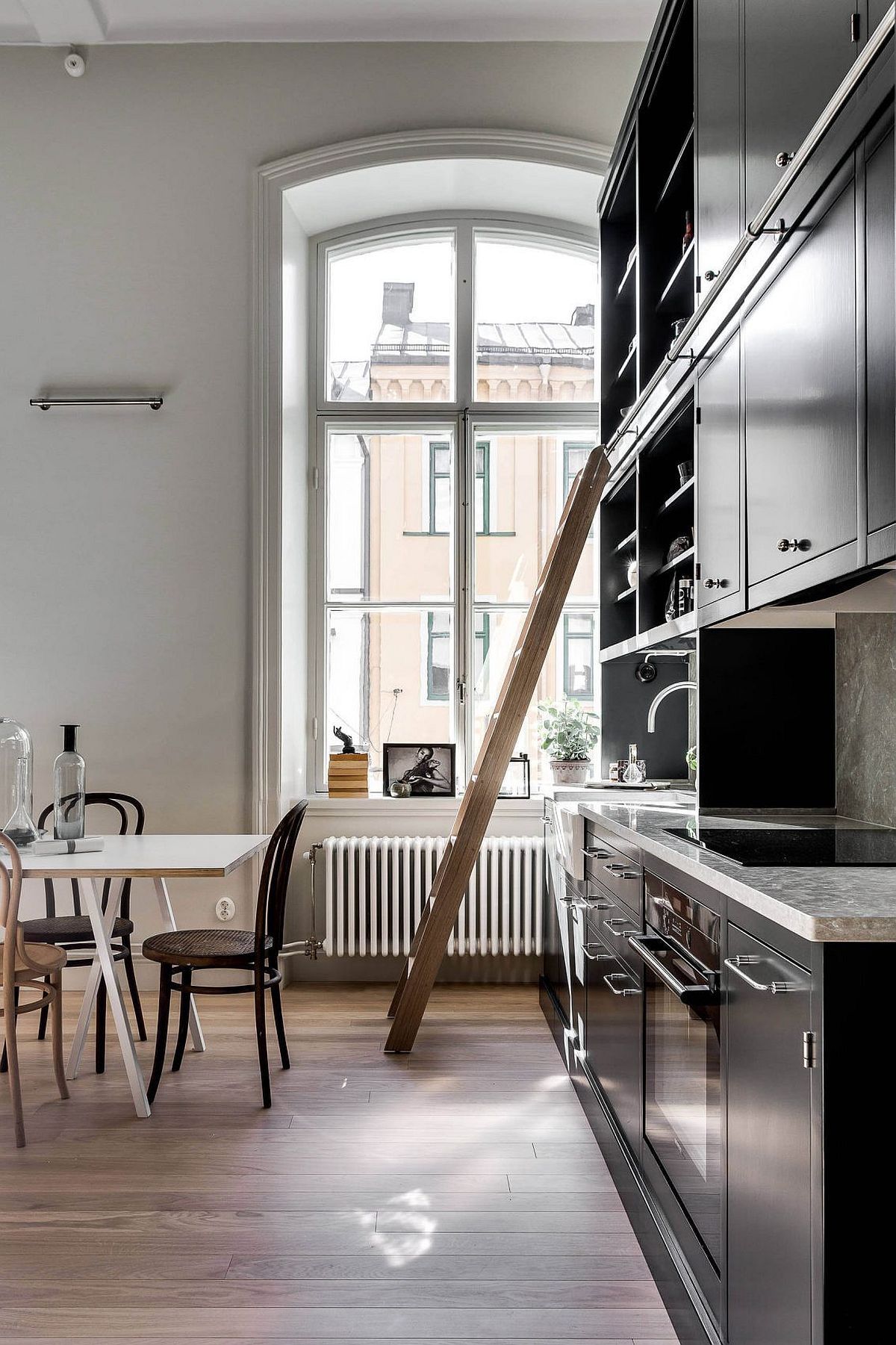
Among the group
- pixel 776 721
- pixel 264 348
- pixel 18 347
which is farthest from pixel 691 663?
pixel 18 347

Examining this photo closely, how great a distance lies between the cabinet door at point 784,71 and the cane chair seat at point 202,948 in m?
2.49

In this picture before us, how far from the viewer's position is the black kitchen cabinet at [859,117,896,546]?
4.82ft

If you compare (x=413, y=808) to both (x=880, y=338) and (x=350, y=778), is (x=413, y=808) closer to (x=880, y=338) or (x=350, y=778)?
(x=350, y=778)

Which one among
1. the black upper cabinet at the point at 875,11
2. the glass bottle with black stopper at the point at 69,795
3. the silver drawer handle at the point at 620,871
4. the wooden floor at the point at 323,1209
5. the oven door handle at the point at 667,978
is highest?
the black upper cabinet at the point at 875,11

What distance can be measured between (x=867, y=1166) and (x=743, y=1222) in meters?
0.37

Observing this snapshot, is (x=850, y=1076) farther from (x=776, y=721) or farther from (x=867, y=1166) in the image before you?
(x=776, y=721)

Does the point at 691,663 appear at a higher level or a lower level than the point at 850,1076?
higher

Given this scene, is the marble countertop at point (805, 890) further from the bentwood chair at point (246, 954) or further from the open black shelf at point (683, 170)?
the open black shelf at point (683, 170)

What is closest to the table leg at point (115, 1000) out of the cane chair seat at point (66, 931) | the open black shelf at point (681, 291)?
the cane chair seat at point (66, 931)

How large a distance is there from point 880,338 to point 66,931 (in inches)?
123

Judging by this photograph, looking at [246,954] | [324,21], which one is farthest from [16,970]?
[324,21]

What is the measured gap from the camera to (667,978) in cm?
188

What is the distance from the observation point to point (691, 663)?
3.85 meters

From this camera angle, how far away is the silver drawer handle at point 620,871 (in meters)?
2.32
